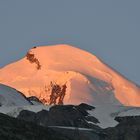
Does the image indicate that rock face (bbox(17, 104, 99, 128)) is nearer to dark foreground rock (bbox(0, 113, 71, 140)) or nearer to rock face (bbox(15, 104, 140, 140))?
rock face (bbox(15, 104, 140, 140))

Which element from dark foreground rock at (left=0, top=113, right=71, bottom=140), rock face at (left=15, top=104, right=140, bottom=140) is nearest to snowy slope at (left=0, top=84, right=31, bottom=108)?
rock face at (left=15, top=104, right=140, bottom=140)

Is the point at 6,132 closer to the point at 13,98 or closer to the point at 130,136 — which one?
the point at 130,136

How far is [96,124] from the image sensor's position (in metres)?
133

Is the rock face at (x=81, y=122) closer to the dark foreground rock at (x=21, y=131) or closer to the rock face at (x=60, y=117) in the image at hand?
the rock face at (x=60, y=117)

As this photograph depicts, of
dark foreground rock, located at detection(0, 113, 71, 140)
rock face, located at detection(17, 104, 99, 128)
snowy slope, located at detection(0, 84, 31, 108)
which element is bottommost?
snowy slope, located at detection(0, 84, 31, 108)

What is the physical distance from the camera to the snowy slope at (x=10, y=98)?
150 meters

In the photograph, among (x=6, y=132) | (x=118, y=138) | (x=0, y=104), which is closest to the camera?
(x=6, y=132)

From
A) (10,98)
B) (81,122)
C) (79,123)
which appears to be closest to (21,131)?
(79,123)

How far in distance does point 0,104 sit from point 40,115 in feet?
47.4

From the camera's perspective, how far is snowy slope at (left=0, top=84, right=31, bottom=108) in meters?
150

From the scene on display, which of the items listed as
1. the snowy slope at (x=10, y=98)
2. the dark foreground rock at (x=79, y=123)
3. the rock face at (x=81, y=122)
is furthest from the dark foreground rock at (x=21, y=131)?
the snowy slope at (x=10, y=98)

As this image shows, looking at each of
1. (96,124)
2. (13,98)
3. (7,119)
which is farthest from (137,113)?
(7,119)

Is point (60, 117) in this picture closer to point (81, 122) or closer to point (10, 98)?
point (81, 122)

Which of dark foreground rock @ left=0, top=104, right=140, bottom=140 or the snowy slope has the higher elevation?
dark foreground rock @ left=0, top=104, right=140, bottom=140
